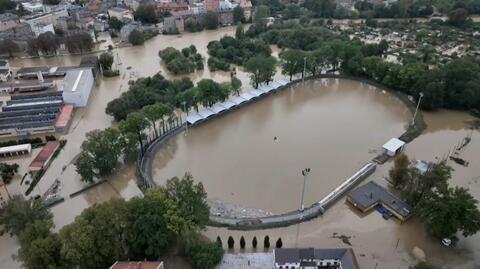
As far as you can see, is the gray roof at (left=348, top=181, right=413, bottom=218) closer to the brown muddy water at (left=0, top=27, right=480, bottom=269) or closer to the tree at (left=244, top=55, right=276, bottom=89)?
the brown muddy water at (left=0, top=27, right=480, bottom=269)

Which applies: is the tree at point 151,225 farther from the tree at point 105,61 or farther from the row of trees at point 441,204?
the tree at point 105,61

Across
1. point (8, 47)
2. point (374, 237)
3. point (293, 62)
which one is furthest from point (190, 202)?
point (8, 47)

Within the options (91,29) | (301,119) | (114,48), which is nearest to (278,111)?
(301,119)

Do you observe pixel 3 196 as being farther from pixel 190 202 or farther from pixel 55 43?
pixel 55 43

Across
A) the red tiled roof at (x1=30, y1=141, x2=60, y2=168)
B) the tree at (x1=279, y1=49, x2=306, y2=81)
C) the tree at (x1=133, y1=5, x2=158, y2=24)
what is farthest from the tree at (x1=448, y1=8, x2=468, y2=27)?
the red tiled roof at (x1=30, y1=141, x2=60, y2=168)

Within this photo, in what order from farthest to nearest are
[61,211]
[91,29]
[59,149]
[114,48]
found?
[91,29] → [114,48] → [59,149] → [61,211]

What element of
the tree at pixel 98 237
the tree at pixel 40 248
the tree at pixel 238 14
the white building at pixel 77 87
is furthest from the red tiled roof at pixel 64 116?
the tree at pixel 238 14

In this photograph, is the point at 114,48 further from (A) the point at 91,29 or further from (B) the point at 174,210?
(B) the point at 174,210

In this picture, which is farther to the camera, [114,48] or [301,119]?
[114,48]
